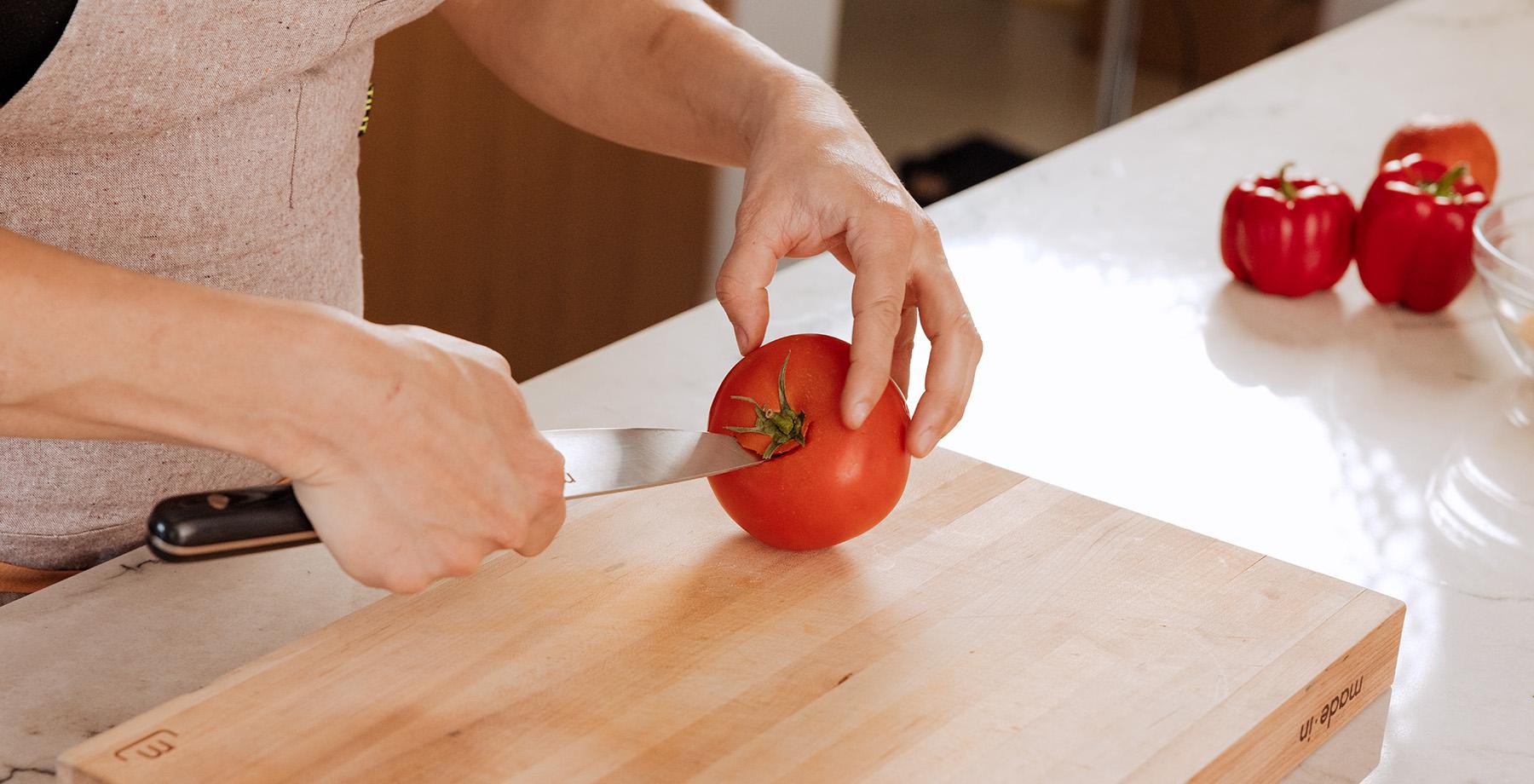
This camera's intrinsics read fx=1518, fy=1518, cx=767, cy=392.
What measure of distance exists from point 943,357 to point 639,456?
22 centimetres

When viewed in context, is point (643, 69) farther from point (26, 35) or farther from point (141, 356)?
point (141, 356)

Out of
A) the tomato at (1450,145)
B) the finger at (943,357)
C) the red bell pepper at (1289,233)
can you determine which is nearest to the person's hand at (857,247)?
the finger at (943,357)

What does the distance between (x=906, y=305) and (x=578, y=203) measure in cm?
210

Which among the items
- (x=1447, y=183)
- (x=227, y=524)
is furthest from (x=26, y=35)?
(x=1447, y=183)

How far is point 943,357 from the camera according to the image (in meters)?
1.01

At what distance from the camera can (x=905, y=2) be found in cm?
495

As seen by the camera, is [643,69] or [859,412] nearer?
[859,412]

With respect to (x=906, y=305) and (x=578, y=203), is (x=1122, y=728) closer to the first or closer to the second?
(x=906, y=305)

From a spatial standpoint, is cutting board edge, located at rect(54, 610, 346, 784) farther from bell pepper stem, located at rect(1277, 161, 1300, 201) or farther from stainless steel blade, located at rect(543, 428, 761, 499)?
bell pepper stem, located at rect(1277, 161, 1300, 201)

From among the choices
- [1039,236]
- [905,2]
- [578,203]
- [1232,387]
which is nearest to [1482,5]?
[1039,236]

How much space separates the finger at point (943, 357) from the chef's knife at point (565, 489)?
11 centimetres

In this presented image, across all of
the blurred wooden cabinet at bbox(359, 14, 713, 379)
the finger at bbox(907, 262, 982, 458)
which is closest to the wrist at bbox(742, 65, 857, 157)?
the finger at bbox(907, 262, 982, 458)

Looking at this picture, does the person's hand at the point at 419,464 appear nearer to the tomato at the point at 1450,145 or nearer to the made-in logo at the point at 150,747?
the made-in logo at the point at 150,747

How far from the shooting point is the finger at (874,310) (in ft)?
3.11
